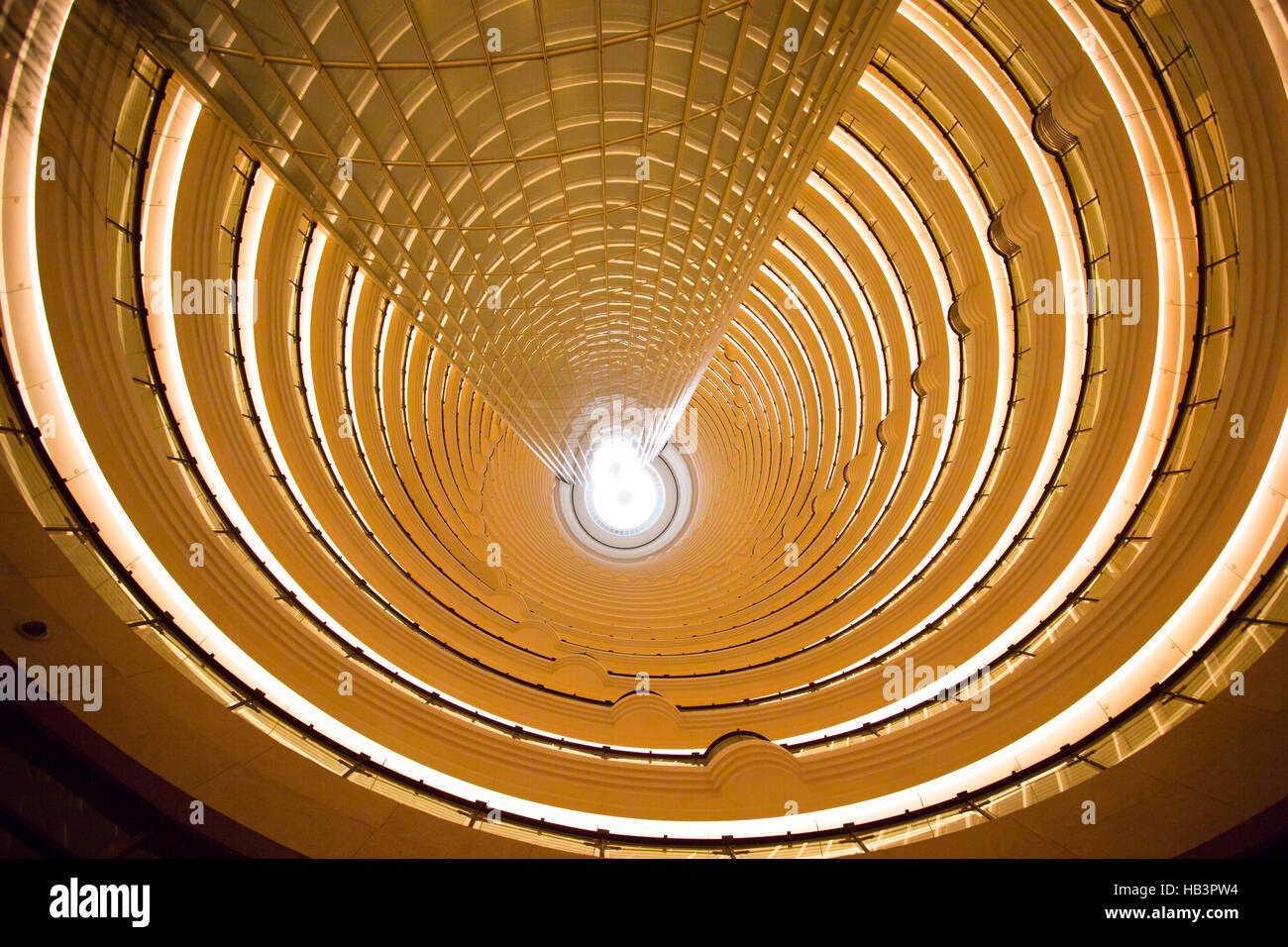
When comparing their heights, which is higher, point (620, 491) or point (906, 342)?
point (620, 491)

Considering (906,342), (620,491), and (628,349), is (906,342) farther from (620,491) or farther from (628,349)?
(620,491)

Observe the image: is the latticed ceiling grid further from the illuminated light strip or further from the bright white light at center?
the bright white light at center

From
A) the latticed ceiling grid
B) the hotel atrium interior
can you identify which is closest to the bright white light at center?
the hotel atrium interior

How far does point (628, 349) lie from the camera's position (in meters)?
17.5

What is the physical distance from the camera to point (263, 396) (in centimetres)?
1118

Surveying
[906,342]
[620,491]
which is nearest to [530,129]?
[906,342]

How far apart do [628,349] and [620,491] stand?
15302 mm

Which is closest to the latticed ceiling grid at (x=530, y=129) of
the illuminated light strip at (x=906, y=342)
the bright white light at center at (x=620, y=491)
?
the illuminated light strip at (x=906, y=342)

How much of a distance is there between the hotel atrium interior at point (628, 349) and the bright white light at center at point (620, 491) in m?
11.4

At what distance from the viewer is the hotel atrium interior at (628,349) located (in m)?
6.11

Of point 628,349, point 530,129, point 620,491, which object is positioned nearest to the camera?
point 530,129

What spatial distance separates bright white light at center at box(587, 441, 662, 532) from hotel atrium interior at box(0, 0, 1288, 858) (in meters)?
11.4

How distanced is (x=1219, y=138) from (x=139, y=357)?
14.6 m
